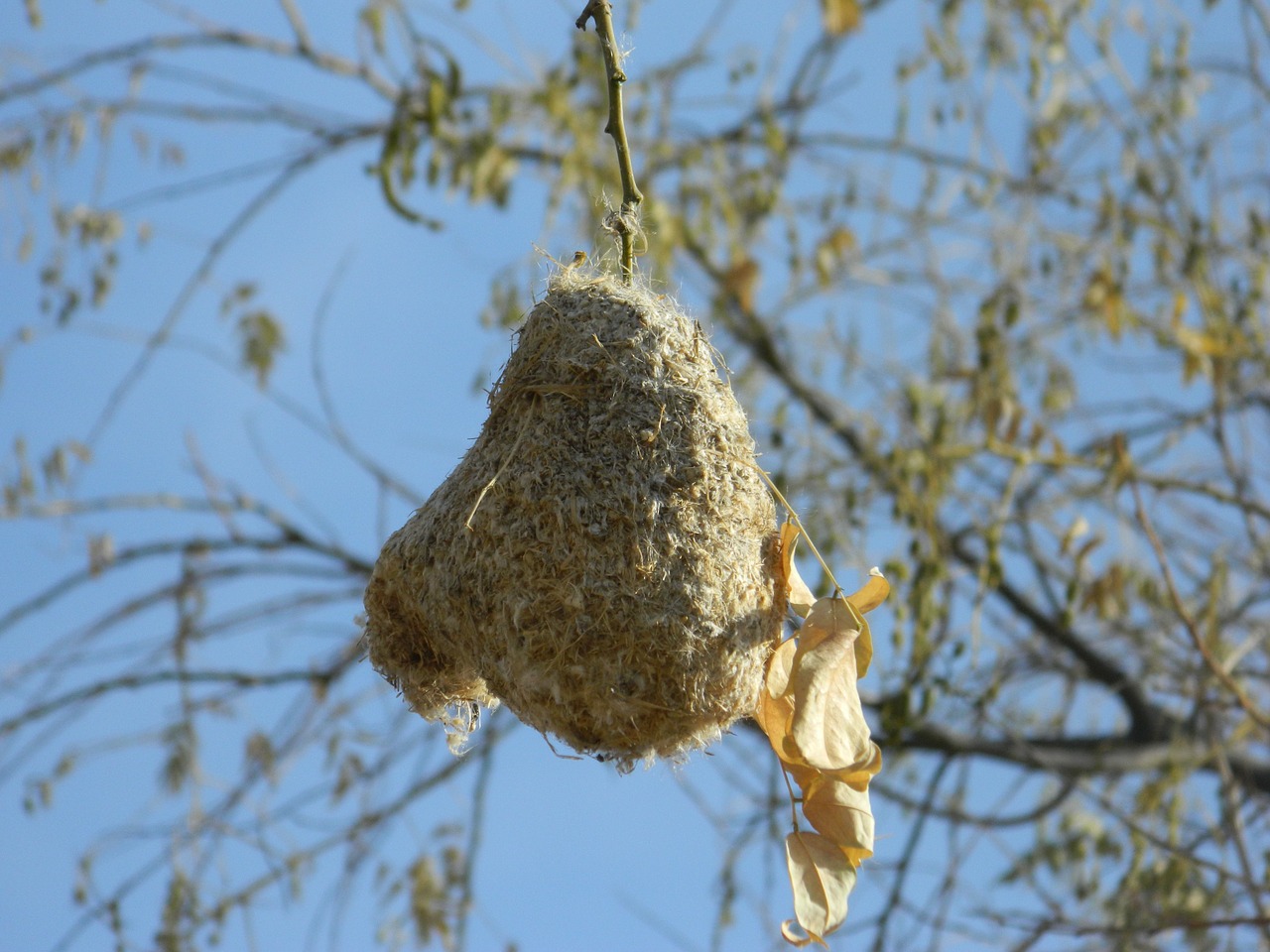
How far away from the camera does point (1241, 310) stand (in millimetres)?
3777

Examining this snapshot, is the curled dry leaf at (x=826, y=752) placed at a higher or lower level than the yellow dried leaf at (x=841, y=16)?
lower

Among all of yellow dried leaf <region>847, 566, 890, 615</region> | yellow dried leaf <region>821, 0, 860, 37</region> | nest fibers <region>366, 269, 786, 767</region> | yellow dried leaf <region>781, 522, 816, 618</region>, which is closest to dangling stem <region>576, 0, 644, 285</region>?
nest fibers <region>366, 269, 786, 767</region>

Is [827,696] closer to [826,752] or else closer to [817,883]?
[826,752]

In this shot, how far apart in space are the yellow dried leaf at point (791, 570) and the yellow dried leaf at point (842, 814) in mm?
227

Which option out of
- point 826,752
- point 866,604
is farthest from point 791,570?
point 826,752

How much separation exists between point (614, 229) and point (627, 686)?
563mm

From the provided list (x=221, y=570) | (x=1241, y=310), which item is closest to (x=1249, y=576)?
(x=1241, y=310)

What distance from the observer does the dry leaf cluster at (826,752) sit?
145 centimetres

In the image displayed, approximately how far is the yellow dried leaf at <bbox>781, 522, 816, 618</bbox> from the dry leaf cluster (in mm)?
91

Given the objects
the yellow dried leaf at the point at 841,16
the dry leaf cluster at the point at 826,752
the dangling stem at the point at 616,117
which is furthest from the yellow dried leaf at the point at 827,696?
the yellow dried leaf at the point at 841,16

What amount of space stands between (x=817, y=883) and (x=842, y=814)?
7cm

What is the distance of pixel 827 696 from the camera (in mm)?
1485

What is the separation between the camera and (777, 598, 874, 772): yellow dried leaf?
1.45 meters

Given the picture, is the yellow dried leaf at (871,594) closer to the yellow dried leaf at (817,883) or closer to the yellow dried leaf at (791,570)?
the yellow dried leaf at (791,570)
